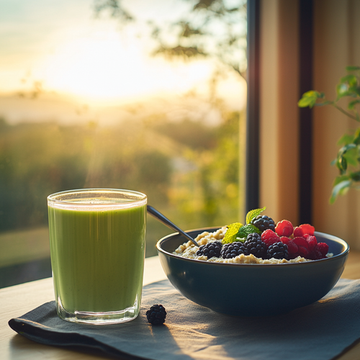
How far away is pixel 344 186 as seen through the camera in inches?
28.4

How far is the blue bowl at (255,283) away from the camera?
0.72 m

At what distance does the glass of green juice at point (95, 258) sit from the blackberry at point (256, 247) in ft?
0.68

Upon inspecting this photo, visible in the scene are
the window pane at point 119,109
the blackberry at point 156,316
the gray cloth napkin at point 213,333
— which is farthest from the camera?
the window pane at point 119,109

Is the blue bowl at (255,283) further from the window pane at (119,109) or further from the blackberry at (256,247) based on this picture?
the window pane at (119,109)

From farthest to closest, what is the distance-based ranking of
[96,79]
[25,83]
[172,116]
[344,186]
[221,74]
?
1. [221,74]
2. [172,116]
3. [96,79]
4. [25,83]
5. [344,186]

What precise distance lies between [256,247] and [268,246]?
0.04 metres

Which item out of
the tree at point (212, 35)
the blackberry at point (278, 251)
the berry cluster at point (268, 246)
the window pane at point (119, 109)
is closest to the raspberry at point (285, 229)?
the berry cluster at point (268, 246)

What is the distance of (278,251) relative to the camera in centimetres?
77

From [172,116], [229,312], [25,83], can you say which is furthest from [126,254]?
[172,116]

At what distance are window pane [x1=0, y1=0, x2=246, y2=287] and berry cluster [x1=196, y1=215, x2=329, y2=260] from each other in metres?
0.70

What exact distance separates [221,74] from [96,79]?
711 millimetres

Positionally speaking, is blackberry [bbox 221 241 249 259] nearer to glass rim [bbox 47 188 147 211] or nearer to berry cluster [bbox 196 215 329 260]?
berry cluster [bbox 196 215 329 260]

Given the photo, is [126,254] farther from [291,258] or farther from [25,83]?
[25,83]

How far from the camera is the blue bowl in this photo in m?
0.72
